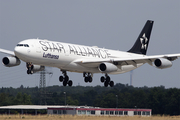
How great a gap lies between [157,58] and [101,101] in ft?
285

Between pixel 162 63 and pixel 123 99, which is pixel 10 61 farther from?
pixel 123 99

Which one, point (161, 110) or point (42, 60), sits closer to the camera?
point (42, 60)

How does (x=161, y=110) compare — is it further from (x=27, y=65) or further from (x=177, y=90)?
(x=27, y=65)

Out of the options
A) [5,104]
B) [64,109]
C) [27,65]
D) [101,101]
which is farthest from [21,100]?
Answer: [27,65]

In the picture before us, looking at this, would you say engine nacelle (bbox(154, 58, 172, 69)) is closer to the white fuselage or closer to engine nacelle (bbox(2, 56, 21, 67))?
the white fuselage

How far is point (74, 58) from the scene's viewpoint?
5625cm

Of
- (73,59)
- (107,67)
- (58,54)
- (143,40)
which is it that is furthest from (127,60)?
(143,40)

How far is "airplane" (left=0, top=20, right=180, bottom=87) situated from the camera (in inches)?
2014

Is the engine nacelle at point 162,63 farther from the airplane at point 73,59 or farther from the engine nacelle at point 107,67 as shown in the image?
the engine nacelle at point 107,67

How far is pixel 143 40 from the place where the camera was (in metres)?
76.1

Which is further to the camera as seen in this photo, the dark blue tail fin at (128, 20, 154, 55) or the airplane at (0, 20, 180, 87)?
the dark blue tail fin at (128, 20, 154, 55)

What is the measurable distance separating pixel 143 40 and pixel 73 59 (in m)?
24.6

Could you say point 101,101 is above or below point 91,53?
below

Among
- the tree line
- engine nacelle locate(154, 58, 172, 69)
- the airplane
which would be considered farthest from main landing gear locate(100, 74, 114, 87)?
the tree line
